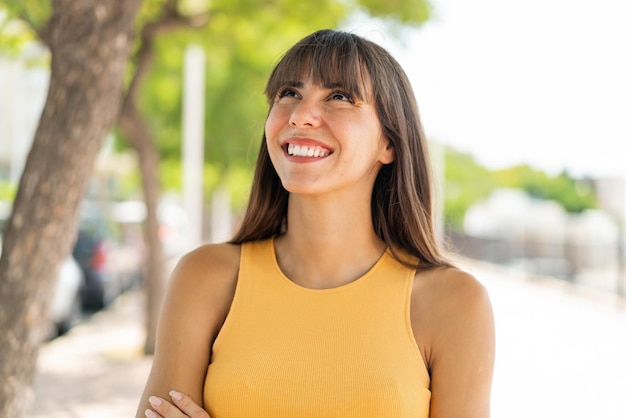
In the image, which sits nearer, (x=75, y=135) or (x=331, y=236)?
(x=331, y=236)

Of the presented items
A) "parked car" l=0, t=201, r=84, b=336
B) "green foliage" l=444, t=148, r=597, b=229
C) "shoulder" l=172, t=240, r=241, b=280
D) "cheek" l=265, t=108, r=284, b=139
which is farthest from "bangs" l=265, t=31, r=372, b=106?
"green foliage" l=444, t=148, r=597, b=229

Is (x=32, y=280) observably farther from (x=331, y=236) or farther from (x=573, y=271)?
(x=573, y=271)

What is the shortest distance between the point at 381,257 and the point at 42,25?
6295 millimetres

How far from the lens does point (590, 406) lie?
832cm

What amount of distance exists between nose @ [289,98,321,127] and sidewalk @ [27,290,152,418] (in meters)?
6.01

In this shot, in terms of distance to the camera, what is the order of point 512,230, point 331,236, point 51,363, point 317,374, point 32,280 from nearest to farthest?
point 317,374, point 331,236, point 32,280, point 51,363, point 512,230

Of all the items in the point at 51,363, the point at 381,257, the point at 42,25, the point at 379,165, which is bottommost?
the point at 51,363

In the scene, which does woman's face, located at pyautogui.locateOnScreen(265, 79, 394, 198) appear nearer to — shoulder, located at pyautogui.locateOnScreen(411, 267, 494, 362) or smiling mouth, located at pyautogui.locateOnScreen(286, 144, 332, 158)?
smiling mouth, located at pyautogui.locateOnScreen(286, 144, 332, 158)

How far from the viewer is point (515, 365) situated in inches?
408

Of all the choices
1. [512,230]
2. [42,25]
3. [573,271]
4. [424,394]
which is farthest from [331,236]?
[512,230]

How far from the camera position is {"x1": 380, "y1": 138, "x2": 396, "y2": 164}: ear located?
9.47ft

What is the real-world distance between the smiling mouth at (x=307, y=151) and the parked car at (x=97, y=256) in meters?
11.6

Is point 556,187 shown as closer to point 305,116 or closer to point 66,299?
point 66,299

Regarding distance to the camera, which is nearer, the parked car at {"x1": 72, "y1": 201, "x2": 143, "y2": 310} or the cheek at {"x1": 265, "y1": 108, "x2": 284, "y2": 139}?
the cheek at {"x1": 265, "y1": 108, "x2": 284, "y2": 139}
